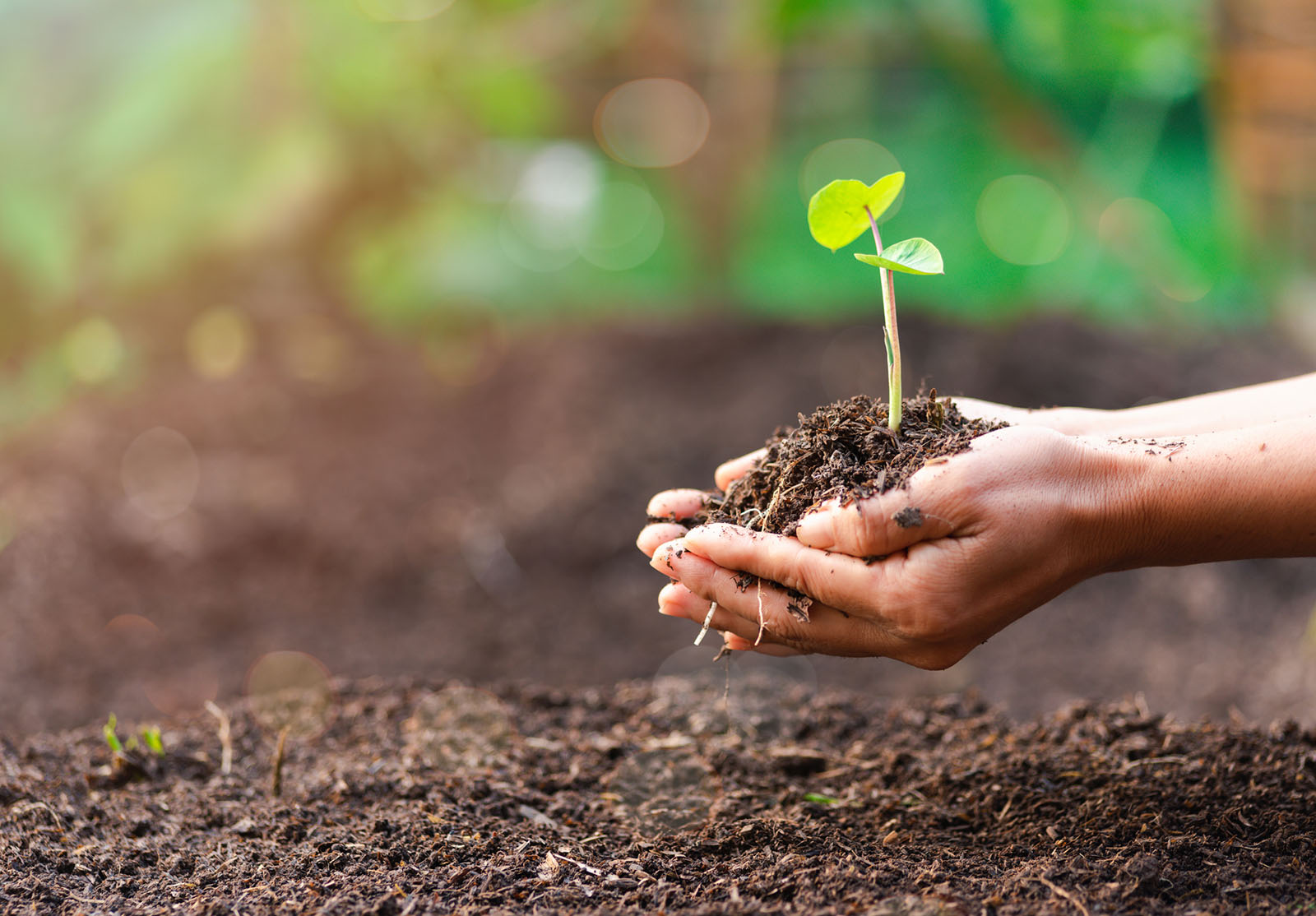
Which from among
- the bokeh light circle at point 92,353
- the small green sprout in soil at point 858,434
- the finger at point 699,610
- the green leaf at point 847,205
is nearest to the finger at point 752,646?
the finger at point 699,610

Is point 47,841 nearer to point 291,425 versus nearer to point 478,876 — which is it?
point 478,876

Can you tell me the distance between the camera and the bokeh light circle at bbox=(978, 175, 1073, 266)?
5645mm

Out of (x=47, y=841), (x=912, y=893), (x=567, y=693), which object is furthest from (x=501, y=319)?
(x=912, y=893)

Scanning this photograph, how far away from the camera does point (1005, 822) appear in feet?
4.55

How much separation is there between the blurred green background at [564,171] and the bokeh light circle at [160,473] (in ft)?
2.23

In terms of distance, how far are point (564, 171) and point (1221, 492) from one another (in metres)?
5.79

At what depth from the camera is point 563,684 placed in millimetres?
3016

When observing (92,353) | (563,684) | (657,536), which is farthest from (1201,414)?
(92,353)

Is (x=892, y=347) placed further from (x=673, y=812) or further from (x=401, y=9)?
(x=401, y=9)

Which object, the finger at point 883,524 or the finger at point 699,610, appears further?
the finger at point 699,610

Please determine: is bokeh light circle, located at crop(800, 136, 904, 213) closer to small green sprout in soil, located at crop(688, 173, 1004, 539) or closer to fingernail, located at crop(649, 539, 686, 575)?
small green sprout in soil, located at crop(688, 173, 1004, 539)

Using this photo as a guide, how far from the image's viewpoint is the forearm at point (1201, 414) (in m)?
1.42

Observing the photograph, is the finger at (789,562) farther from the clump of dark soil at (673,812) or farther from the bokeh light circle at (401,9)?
the bokeh light circle at (401,9)

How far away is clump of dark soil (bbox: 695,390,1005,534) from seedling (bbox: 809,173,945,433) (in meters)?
0.04
